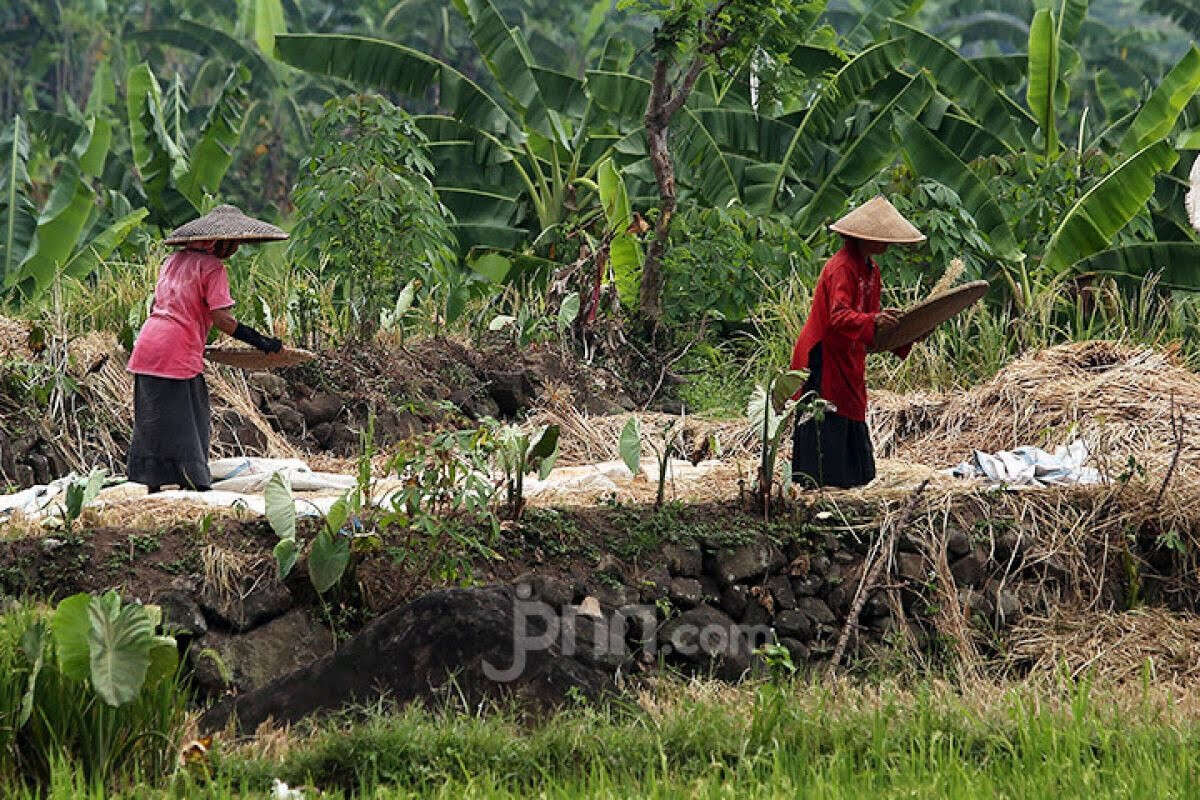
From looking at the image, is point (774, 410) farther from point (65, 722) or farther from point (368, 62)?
point (368, 62)

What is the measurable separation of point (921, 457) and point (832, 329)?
5.50ft

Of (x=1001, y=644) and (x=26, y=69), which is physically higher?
(x=26, y=69)

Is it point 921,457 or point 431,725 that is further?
point 921,457

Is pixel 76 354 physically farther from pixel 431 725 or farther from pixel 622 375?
pixel 431 725

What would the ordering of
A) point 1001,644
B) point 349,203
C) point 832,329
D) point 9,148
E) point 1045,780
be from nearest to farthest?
point 1045,780, point 1001,644, point 832,329, point 349,203, point 9,148

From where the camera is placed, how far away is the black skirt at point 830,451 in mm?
7469

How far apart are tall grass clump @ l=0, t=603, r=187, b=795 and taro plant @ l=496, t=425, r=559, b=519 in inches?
76.4

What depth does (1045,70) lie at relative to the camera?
1354 centimetres

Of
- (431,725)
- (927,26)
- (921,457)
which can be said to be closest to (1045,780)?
(431,725)

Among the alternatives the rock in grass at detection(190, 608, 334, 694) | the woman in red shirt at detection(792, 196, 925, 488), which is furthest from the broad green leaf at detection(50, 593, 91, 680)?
the woman in red shirt at detection(792, 196, 925, 488)

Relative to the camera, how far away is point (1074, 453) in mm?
8039

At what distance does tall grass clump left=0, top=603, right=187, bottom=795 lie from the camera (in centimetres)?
469

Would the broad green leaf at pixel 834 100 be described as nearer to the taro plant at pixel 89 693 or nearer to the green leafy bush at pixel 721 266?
the green leafy bush at pixel 721 266

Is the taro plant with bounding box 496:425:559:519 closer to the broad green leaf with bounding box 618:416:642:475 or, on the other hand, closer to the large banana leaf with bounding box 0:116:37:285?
the broad green leaf with bounding box 618:416:642:475
